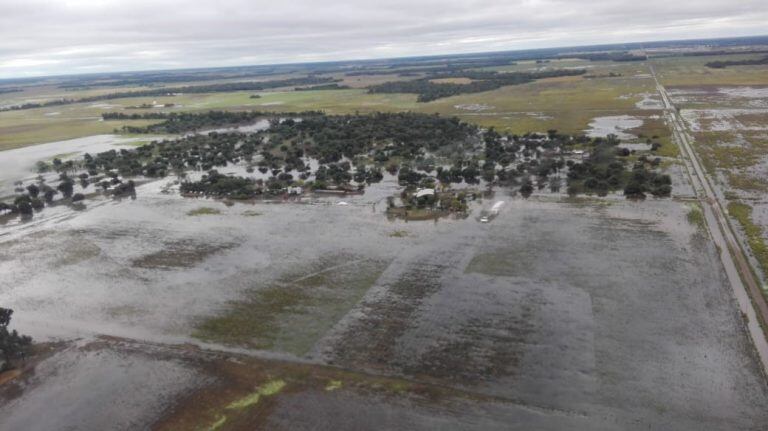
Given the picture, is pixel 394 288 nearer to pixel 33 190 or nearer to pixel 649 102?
pixel 33 190

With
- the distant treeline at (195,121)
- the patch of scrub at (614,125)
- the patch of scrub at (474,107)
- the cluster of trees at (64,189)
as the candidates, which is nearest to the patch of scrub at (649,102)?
the patch of scrub at (614,125)

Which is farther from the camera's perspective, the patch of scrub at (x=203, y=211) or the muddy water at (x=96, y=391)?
the patch of scrub at (x=203, y=211)

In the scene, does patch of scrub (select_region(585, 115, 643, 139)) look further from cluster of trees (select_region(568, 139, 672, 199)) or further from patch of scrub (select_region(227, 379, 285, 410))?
patch of scrub (select_region(227, 379, 285, 410))

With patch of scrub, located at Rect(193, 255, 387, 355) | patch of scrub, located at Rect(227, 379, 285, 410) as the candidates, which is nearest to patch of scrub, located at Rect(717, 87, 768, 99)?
patch of scrub, located at Rect(193, 255, 387, 355)

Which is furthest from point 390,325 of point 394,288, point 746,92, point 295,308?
point 746,92

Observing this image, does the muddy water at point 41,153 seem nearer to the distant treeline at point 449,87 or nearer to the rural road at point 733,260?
the rural road at point 733,260

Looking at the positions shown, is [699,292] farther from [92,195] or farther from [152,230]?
[92,195]
